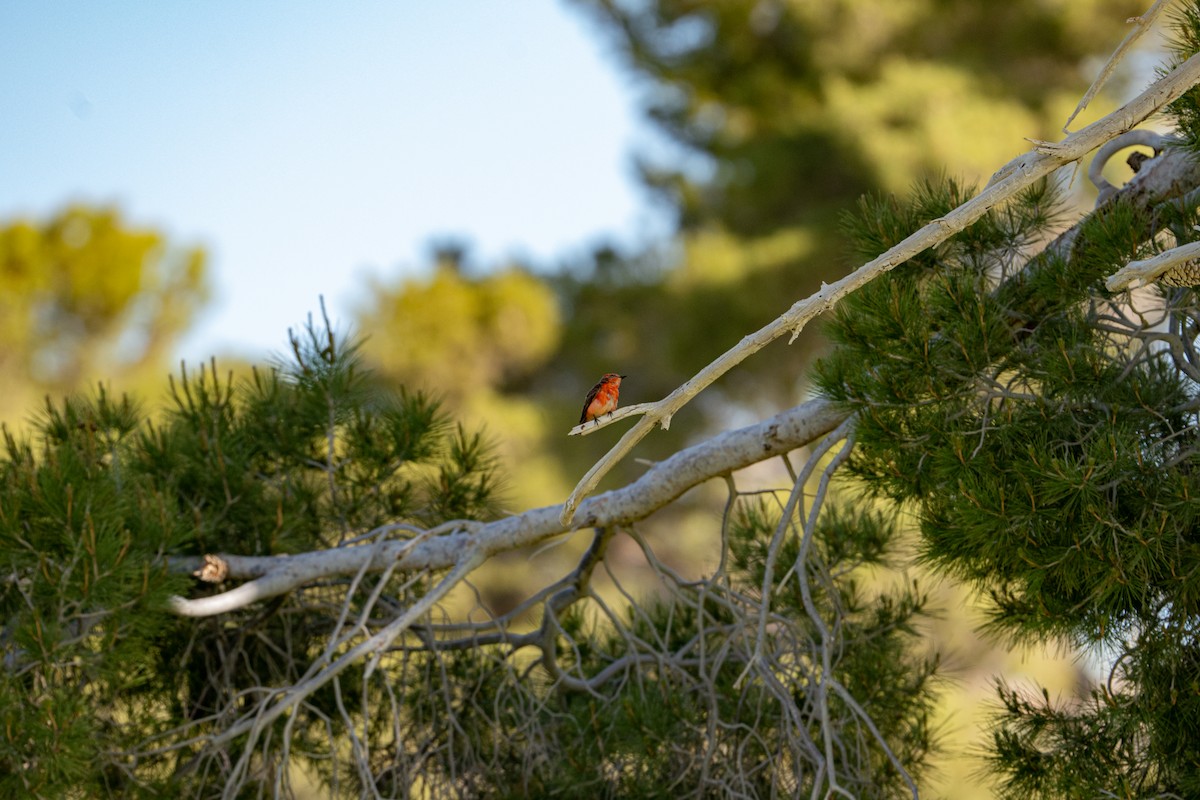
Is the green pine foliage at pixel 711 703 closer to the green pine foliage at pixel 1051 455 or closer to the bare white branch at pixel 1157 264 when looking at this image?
the green pine foliage at pixel 1051 455

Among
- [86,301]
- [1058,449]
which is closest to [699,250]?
[86,301]

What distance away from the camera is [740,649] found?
2639 mm

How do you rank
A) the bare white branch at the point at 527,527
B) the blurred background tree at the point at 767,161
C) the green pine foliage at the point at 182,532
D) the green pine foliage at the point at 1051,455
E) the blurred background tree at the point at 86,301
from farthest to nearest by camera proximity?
the blurred background tree at the point at 86,301 → the blurred background tree at the point at 767,161 → the bare white branch at the point at 527,527 → the green pine foliage at the point at 182,532 → the green pine foliage at the point at 1051,455

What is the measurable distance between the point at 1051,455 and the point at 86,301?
9.89 meters

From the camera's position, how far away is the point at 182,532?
2412mm

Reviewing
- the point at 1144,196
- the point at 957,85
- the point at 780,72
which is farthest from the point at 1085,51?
the point at 1144,196

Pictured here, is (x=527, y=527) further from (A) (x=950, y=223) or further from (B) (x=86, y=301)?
(B) (x=86, y=301)

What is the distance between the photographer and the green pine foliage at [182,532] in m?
2.17

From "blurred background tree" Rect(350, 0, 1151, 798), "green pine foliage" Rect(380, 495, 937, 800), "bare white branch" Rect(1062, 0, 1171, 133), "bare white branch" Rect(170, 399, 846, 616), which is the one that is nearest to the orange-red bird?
"bare white branch" Rect(170, 399, 846, 616)

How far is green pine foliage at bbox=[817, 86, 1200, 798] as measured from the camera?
5.87 ft

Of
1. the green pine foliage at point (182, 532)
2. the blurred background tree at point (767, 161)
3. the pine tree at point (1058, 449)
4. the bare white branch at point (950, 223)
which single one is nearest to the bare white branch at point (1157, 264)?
the bare white branch at point (950, 223)

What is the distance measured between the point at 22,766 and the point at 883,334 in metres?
1.72

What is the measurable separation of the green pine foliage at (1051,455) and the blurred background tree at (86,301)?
8188mm

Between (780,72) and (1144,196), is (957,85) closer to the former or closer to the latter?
(780,72)
